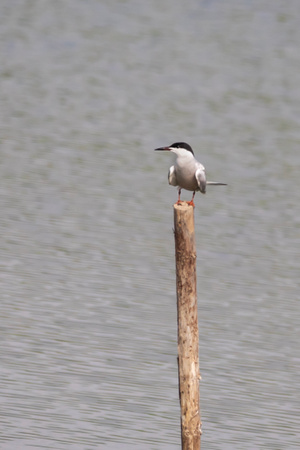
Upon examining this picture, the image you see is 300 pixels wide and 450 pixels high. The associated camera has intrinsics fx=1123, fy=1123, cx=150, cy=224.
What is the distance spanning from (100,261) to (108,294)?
5.41 ft

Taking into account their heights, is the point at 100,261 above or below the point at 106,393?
above

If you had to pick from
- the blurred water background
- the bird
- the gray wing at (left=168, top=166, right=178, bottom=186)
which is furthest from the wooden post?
the blurred water background

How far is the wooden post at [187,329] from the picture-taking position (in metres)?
11.5

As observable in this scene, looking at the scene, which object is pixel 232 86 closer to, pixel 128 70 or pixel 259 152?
pixel 128 70

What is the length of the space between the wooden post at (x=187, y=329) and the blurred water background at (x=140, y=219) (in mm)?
Answer: 1773

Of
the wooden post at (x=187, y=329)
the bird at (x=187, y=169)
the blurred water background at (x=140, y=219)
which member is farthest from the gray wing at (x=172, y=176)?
the blurred water background at (x=140, y=219)

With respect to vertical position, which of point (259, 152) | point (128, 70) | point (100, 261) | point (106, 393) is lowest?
point (106, 393)

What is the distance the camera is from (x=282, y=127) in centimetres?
2938

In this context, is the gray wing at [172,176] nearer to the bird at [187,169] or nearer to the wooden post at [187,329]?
the bird at [187,169]

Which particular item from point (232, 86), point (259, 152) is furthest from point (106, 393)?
point (232, 86)

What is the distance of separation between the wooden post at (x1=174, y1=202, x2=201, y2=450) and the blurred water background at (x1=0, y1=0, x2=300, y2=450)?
1.77m

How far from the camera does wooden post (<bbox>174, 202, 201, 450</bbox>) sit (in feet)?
37.6

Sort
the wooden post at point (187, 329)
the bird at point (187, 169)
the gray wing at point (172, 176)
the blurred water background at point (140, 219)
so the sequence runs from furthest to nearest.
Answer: the blurred water background at point (140, 219), the gray wing at point (172, 176), the bird at point (187, 169), the wooden post at point (187, 329)

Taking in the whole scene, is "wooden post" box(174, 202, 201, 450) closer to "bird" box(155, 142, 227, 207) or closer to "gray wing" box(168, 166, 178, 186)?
"bird" box(155, 142, 227, 207)
